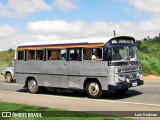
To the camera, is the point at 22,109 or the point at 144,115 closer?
the point at 144,115

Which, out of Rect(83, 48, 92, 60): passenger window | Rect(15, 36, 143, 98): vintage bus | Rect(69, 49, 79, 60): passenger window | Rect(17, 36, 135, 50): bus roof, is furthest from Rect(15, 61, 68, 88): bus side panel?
Rect(83, 48, 92, 60): passenger window

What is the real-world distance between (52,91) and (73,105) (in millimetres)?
5655

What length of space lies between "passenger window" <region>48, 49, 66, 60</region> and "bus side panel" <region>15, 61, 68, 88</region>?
22cm

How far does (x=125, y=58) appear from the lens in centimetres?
1580

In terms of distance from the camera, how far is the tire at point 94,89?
51.3 ft

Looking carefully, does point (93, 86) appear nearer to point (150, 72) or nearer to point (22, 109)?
point (22, 109)

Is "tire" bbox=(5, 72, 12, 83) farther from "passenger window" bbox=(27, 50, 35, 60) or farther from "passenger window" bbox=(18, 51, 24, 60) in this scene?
"passenger window" bbox=(27, 50, 35, 60)

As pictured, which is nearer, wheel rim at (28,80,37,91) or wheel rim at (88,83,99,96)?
wheel rim at (88,83,99,96)

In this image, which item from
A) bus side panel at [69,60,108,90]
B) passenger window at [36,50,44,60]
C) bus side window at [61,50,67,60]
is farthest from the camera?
passenger window at [36,50,44,60]

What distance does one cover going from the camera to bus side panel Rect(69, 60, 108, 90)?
50.0 feet

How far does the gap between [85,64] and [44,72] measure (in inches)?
113

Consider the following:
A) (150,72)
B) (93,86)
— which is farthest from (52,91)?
(150,72)

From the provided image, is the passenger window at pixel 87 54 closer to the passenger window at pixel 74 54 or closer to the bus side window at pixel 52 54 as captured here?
the passenger window at pixel 74 54

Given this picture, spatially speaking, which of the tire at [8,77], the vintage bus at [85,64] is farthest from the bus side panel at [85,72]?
the tire at [8,77]
